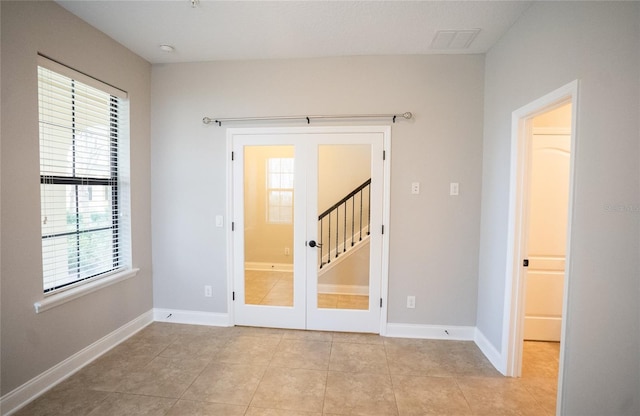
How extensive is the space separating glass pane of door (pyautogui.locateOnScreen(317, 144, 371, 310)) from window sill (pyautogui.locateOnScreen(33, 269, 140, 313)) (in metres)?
1.93

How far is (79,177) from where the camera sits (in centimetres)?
236

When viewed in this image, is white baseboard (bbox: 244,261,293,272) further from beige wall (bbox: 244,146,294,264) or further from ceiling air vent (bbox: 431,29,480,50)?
ceiling air vent (bbox: 431,29,480,50)

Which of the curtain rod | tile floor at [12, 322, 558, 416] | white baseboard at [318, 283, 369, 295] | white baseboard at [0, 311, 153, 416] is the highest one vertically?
the curtain rod

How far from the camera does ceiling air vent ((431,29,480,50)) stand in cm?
236

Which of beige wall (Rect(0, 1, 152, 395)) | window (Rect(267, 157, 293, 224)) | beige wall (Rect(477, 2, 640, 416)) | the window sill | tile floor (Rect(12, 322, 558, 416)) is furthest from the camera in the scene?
window (Rect(267, 157, 293, 224))

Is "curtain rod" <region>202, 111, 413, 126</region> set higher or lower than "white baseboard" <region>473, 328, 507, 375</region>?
higher

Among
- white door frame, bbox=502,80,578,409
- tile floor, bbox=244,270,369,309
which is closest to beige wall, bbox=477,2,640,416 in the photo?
white door frame, bbox=502,80,578,409

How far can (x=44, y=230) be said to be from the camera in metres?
2.08

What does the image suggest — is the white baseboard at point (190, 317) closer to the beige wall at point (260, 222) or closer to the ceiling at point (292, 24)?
the beige wall at point (260, 222)

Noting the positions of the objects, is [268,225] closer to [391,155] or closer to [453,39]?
[391,155]

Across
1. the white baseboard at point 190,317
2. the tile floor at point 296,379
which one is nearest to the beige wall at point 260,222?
the white baseboard at point 190,317

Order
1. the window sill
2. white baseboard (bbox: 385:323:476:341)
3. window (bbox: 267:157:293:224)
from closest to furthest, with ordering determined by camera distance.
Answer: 1. the window sill
2. white baseboard (bbox: 385:323:476:341)
3. window (bbox: 267:157:293:224)

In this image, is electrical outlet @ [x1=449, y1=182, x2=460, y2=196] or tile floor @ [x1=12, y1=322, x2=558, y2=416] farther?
electrical outlet @ [x1=449, y1=182, x2=460, y2=196]

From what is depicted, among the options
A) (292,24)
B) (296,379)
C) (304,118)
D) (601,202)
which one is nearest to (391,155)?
(304,118)
